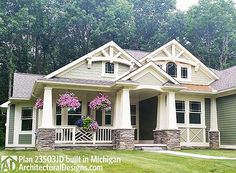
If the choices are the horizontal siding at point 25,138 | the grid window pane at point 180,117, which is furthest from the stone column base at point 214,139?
the horizontal siding at point 25,138

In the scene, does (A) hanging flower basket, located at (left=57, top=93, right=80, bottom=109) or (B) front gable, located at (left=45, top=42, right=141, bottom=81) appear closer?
(A) hanging flower basket, located at (left=57, top=93, right=80, bottom=109)

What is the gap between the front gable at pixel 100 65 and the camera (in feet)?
54.1

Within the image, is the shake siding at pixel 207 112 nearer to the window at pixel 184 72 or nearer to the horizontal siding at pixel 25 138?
the window at pixel 184 72

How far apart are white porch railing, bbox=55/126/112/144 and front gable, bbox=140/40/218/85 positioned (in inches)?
205

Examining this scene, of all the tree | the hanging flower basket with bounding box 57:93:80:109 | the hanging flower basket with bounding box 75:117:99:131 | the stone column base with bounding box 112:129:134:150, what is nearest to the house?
the stone column base with bounding box 112:129:134:150

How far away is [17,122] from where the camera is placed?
19.4m

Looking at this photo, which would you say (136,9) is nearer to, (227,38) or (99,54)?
(227,38)

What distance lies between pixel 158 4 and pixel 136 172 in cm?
3136

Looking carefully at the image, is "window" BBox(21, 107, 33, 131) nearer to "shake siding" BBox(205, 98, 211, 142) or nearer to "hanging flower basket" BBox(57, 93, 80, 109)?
"hanging flower basket" BBox(57, 93, 80, 109)

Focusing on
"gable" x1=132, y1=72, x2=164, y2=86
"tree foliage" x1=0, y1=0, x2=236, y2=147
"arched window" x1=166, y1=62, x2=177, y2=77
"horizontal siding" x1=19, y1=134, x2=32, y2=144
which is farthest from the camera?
"tree foliage" x1=0, y1=0, x2=236, y2=147

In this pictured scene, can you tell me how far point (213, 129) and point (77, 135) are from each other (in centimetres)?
742

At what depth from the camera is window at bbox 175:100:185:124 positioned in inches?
713

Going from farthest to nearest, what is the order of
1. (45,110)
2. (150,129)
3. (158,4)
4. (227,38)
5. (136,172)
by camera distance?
(158,4) → (227,38) → (150,129) → (45,110) → (136,172)

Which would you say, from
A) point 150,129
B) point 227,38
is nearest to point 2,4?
point 150,129
